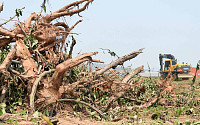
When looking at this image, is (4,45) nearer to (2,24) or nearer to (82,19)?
(2,24)

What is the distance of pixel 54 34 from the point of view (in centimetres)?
550

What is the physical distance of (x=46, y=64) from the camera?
5.09 meters

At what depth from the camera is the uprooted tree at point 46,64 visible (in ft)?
14.5

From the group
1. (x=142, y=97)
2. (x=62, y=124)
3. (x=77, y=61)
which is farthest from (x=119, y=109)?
(x=62, y=124)

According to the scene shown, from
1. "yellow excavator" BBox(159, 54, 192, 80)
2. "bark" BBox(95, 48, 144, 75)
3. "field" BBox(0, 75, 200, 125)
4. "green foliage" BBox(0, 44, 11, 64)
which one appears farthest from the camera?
"yellow excavator" BBox(159, 54, 192, 80)

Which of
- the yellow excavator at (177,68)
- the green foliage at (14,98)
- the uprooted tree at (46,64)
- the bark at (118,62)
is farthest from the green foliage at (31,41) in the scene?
the yellow excavator at (177,68)

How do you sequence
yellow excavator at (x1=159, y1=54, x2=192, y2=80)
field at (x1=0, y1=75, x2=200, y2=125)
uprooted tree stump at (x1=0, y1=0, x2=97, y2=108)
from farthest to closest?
1. yellow excavator at (x1=159, y1=54, x2=192, y2=80)
2. uprooted tree stump at (x1=0, y1=0, x2=97, y2=108)
3. field at (x1=0, y1=75, x2=200, y2=125)

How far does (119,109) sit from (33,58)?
2405 mm

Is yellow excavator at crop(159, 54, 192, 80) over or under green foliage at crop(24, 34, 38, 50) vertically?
under

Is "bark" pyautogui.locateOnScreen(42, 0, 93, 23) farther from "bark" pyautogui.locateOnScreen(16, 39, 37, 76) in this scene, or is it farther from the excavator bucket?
the excavator bucket

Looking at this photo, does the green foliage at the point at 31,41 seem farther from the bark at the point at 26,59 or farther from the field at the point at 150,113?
the field at the point at 150,113

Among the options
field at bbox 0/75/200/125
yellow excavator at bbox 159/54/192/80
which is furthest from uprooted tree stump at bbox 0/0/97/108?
yellow excavator at bbox 159/54/192/80

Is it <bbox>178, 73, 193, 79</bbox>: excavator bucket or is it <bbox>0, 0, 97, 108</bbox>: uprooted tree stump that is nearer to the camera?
<bbox>0, 0, 97, 108</bbox>: uprooted tree stump

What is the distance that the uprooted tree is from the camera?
14.5 ft
